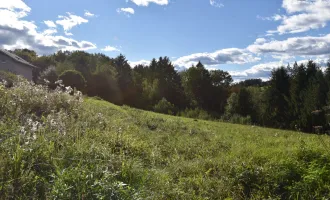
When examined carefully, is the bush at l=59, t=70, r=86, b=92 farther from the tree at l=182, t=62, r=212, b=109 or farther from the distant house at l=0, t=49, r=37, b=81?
the tree at l=182, t=62, r=212, b=109

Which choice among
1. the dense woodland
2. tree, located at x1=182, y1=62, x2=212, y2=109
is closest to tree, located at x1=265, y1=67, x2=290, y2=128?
the dense woodland

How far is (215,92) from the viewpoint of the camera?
4628cm

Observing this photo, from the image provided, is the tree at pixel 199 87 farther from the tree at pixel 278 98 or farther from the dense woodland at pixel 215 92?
the tree at pixel 278 98

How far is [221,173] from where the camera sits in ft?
17.9

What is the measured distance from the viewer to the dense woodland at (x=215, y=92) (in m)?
30.0

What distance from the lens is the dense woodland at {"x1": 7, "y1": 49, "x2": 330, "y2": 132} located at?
3003cm

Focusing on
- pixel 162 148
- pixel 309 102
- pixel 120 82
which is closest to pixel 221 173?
pixel 162 148

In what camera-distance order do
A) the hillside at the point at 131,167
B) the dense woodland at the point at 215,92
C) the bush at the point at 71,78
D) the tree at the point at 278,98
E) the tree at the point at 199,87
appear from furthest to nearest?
the tree at the point at 199,87
the tree at the point at 278,98
the dense woodland at the point at 215,92
the bush at the point at 71,78
the hillside at the point at 131,167

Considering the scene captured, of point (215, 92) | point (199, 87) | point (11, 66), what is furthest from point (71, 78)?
point (215, 92)

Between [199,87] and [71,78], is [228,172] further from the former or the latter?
Answer: [199,87]

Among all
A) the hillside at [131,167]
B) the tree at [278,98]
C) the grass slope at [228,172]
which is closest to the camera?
the hillside at [131,167]

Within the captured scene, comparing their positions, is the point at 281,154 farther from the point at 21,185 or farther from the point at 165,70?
the point at 165,70

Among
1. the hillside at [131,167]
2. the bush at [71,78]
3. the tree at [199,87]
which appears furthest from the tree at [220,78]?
the hillside at [131,167]

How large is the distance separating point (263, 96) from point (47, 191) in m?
36.2
